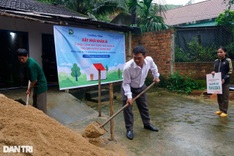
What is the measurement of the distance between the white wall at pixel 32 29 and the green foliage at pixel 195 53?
5.25m

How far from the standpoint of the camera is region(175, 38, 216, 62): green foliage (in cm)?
862

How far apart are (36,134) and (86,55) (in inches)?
179

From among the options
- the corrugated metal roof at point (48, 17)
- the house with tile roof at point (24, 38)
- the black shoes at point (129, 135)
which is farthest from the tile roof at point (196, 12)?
the black shoes at point (129, 135)

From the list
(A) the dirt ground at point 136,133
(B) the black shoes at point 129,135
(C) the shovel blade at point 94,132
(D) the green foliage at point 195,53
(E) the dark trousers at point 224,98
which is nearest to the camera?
(A) the dirt ground at point 136,133

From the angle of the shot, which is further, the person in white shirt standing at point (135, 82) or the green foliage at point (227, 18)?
the green foliage at point (227, 18)

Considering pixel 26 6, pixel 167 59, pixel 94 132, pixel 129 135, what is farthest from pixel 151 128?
pixel 26 6

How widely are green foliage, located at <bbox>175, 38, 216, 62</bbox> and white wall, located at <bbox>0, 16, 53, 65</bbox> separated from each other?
525cm

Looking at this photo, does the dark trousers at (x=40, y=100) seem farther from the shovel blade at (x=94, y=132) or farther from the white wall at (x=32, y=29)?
the white wall at (x=32, y=29)

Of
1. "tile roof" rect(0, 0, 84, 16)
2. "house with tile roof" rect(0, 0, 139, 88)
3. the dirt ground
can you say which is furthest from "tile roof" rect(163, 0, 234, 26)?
the dirt ground

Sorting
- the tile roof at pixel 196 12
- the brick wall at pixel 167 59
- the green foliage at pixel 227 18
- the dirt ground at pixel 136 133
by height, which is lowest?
the dirt ground at pixel 136 133

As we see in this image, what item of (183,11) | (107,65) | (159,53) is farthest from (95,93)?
(183,11)

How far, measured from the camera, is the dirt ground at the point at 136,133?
2396mm

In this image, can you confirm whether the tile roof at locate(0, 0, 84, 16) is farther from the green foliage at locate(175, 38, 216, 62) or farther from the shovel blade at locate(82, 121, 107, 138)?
the green foliage at locate(175, 38, 216, 62)

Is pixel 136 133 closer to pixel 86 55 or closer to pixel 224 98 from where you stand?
pixel 224 98
